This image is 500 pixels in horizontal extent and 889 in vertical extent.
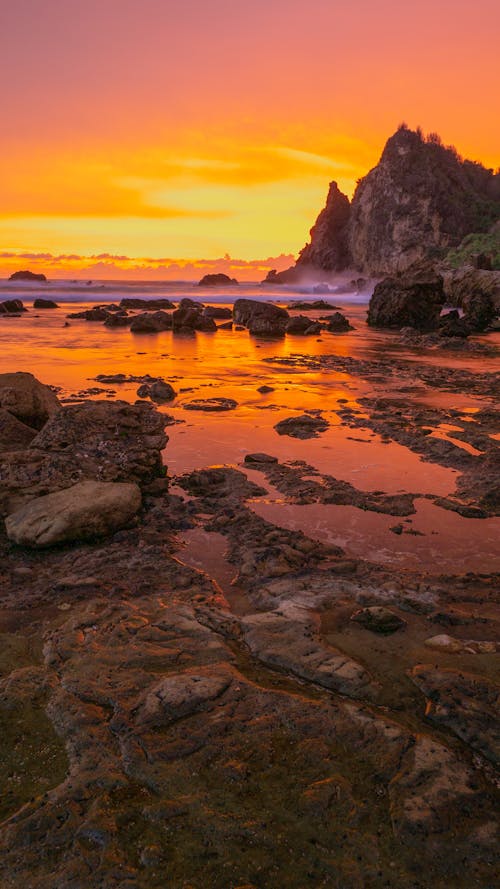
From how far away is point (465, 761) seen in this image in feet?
7.32

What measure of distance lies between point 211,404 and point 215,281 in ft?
293

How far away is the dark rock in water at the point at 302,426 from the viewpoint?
7.38 metres

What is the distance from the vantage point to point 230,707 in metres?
2.45

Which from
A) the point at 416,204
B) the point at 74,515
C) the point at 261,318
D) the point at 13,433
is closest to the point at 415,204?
the point at 416,204

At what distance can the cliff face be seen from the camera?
76.8m

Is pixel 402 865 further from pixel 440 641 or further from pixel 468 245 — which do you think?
pixel 468 245

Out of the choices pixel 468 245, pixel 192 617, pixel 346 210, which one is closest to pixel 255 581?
pixel 192 617

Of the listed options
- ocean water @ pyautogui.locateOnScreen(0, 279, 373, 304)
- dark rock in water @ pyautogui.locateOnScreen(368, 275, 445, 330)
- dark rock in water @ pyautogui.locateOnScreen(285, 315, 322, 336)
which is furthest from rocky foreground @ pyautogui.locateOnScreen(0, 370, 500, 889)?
ocean water @ pyautogui.locateOnScreen(0, 279, 373, 304)

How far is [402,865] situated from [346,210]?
4134 inches

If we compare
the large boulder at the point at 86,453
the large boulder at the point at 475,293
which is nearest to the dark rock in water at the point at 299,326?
the large boulder at the point at 475,293

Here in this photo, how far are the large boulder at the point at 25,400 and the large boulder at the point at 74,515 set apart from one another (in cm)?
232

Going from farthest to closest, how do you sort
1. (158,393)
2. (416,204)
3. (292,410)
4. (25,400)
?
(416,204)
(158,393)
(292,410)
(25,400)

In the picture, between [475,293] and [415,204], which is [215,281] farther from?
[475,293]

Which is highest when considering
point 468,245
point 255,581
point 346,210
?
point 346,210
